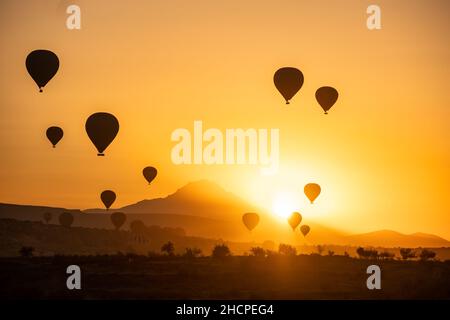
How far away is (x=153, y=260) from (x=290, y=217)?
3757 centimetres

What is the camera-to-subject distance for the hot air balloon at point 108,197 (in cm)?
8247

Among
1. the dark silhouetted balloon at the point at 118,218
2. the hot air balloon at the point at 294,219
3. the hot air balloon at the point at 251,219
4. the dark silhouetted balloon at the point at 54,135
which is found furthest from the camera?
the dark silhouetted balloon at the point at 118,218

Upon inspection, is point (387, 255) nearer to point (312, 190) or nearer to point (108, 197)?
point (312, 190)

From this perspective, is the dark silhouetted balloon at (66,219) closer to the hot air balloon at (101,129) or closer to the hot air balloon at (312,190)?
the hot air balloon at (312,190)

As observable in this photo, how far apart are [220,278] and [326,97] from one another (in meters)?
22.6

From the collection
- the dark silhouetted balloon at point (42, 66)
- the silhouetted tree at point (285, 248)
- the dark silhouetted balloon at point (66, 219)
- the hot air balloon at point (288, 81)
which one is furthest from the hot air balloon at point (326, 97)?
the dark silhouetted balloon at point (66, 219)

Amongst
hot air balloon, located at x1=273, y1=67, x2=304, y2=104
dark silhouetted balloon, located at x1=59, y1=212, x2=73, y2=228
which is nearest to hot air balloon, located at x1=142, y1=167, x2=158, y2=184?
hot air balloon, located at x1=273, y1=67, x2=304, y2=104

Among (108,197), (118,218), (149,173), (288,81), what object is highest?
(118,218)

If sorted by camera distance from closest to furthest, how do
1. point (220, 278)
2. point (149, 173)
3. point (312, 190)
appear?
1. point (220, 278)
2. point (312, 190)
3. point (149, 173)

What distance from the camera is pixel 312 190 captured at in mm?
67750

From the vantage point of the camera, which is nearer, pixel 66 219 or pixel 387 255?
pixel 387 255

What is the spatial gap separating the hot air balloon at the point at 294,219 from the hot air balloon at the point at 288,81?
84.5 ft

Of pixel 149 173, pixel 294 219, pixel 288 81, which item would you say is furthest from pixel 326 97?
pixel 294 219
